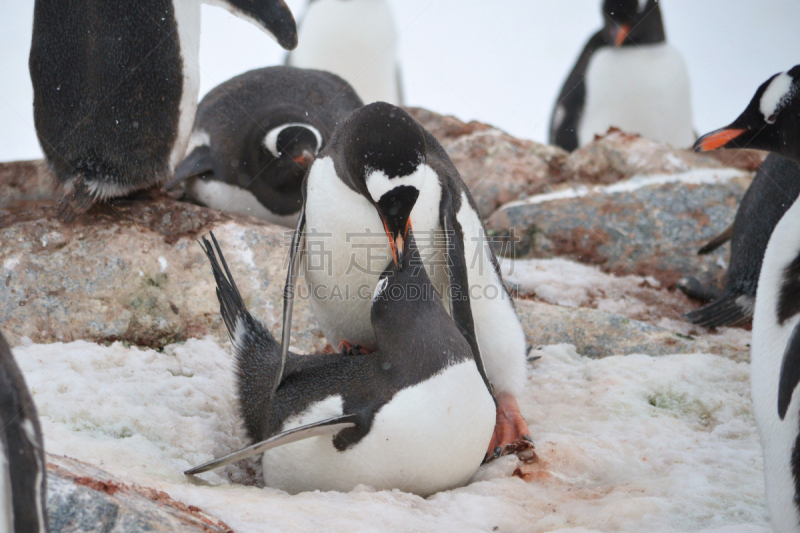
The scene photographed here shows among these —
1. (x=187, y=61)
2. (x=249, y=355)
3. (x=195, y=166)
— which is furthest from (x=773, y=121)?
(x=195, y=166)

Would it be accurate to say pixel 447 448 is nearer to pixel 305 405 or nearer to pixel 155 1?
pixel 305 405

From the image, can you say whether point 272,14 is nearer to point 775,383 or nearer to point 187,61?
point 187,61

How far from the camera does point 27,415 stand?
3.02 ft

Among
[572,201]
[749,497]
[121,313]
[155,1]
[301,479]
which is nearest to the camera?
[749,497]

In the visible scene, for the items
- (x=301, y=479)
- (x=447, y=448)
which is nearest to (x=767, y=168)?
(x=447, y=448)

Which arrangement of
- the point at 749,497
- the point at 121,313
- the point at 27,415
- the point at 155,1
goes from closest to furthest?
the point at 27,415 < the point at 749,497 < the point at 121,313 < the point at 155,1

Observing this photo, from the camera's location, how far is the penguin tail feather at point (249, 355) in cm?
196

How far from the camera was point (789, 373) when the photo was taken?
1.37 meters

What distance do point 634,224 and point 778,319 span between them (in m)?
2.63

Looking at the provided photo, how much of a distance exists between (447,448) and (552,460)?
39 centimetres

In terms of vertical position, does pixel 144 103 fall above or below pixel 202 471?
above

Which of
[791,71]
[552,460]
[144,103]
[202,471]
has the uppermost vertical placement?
[791,71]

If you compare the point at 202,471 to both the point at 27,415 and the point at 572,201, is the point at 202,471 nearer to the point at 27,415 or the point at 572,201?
the point at 27,415

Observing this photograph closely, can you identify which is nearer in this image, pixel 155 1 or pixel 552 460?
pixel 552 460
